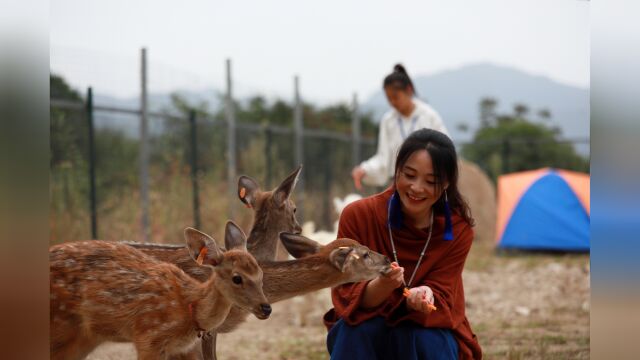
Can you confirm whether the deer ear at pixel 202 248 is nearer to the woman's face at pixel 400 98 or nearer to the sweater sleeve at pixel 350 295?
the sweater sleeve at pixel 350 295

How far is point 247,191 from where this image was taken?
4.15 meters

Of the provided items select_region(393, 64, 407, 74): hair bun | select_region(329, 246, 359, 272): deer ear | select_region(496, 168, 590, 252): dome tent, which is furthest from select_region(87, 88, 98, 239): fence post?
select_region(496, 168, 590, 252): dome tent

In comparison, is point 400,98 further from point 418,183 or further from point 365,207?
point 418,183

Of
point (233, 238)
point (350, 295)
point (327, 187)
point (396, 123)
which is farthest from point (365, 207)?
point (327, 187)

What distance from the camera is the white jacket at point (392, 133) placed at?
20.7 feet

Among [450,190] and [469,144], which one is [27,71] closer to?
[450,190]

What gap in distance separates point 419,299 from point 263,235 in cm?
89

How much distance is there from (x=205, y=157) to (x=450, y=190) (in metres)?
7.04

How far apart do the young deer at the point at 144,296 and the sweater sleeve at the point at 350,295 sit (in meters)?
0.61

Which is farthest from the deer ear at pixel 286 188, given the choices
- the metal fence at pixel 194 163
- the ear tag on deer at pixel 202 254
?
the metal fence at pixel 194 163

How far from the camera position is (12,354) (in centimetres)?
317

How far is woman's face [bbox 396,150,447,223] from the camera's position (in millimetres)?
3938

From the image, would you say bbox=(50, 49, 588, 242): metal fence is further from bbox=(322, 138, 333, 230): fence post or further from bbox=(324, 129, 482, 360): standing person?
bbox=(324, 129, 482, 360): standing person

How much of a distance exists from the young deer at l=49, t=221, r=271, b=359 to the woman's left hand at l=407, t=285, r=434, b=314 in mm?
725
